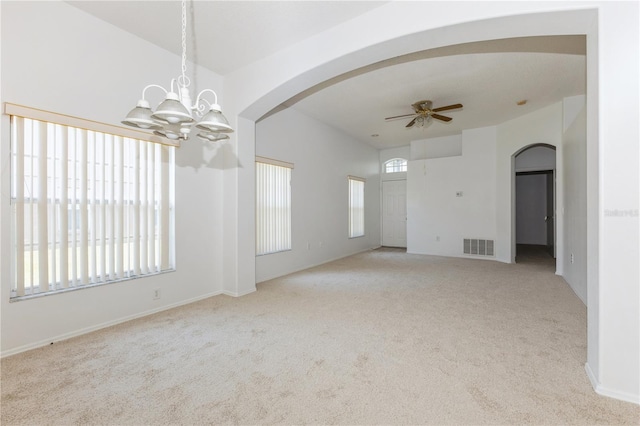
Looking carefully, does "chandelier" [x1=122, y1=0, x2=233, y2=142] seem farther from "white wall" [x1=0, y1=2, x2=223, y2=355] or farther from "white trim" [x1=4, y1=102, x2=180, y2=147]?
"white wall" [x1=0, y1=2, x2=223, y2=355]

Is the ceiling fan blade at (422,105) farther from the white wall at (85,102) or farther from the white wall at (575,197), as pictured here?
the white wall at (85,102)

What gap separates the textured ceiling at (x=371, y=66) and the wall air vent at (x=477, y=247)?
2.85 metres

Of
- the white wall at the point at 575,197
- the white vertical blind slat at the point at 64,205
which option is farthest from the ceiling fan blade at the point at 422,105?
the white vertical blind slat at the point at 64,205

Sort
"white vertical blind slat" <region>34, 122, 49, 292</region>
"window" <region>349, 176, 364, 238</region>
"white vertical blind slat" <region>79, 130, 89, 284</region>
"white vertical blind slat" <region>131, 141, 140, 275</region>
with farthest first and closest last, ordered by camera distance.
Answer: "window" <region>349, 176, 364, 238</region> → "white vertical blind slat" <region>131, 141, 140, 275</region> → "white vertical blind slat" <region>79, 130, 89, 284</region> → "white vertical blind slat" <region>34, 122, 49, 292</region>

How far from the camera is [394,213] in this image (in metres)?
9.17

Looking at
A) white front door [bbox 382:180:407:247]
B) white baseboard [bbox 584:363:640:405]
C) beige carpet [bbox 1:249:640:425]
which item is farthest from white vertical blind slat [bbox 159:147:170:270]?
white front door [bbox 382:180:407:247]

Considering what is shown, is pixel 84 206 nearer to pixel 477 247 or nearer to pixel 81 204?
pixel 81 204

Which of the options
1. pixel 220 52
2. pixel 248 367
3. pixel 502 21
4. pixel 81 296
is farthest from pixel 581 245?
pixel 81 296

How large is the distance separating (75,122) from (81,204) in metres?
0.79

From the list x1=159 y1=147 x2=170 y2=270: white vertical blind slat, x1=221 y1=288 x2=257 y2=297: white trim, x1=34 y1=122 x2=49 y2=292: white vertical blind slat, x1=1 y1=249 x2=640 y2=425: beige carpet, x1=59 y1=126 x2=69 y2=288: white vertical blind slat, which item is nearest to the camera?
x1=1 y1=249 x2=640 y2=425: beige carpet

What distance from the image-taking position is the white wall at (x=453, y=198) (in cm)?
709

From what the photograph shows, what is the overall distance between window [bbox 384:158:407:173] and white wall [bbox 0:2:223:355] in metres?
6.45

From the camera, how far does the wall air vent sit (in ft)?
23.2

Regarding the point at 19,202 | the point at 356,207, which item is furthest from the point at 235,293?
the point at 356,207
